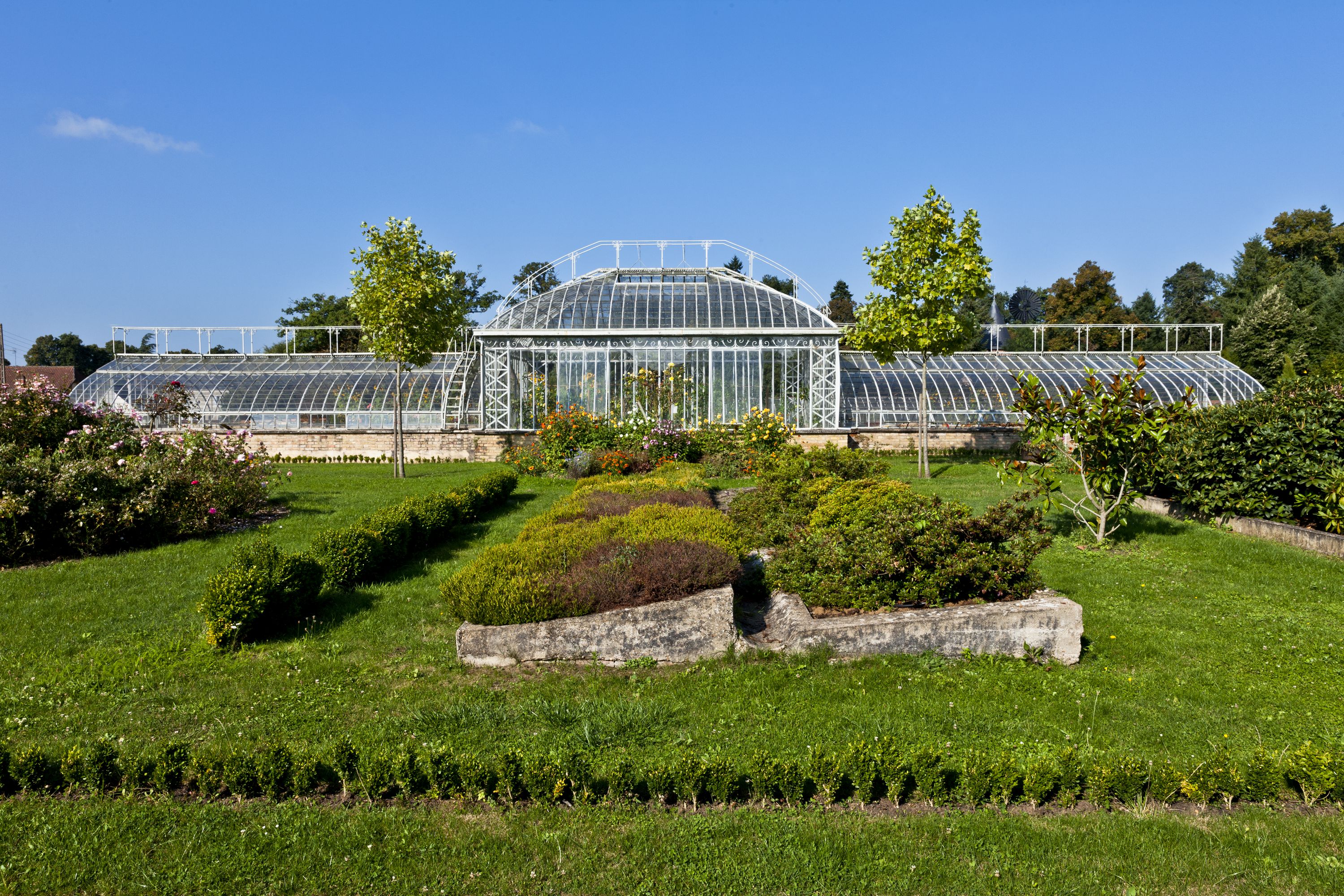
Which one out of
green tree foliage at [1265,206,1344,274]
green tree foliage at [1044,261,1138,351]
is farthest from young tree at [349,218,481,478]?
green tree foliage at [1265,206,1344,274]

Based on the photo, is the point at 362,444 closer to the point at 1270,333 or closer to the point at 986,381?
the point at 986,381

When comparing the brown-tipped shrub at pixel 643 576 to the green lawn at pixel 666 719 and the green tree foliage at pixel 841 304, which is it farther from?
the green tree foliage at pixel 841 304

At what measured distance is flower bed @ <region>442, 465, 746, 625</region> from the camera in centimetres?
645

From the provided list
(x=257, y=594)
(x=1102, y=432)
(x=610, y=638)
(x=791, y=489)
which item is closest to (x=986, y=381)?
(x=1102, y=432)

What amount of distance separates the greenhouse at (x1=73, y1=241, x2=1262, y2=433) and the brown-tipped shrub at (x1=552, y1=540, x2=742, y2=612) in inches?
603

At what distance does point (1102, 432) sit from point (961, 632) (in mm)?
4713

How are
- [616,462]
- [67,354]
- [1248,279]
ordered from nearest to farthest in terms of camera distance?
1. [616,462]
2. [1248,279]
3. [67,354]

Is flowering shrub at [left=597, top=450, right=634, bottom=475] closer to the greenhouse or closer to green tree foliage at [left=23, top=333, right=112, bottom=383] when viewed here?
the greenhouse

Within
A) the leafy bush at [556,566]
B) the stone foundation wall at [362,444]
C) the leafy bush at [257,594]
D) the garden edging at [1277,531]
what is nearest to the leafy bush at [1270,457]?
the garden edging at [1277,531]

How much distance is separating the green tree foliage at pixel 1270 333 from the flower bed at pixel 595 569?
39.0 m

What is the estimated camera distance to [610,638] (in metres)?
6.29

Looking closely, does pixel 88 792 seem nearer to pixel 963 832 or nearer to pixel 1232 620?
pixel 963 832

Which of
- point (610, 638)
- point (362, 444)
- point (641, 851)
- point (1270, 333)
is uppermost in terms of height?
point (1270, 333)

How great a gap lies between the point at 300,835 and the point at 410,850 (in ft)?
1.84
